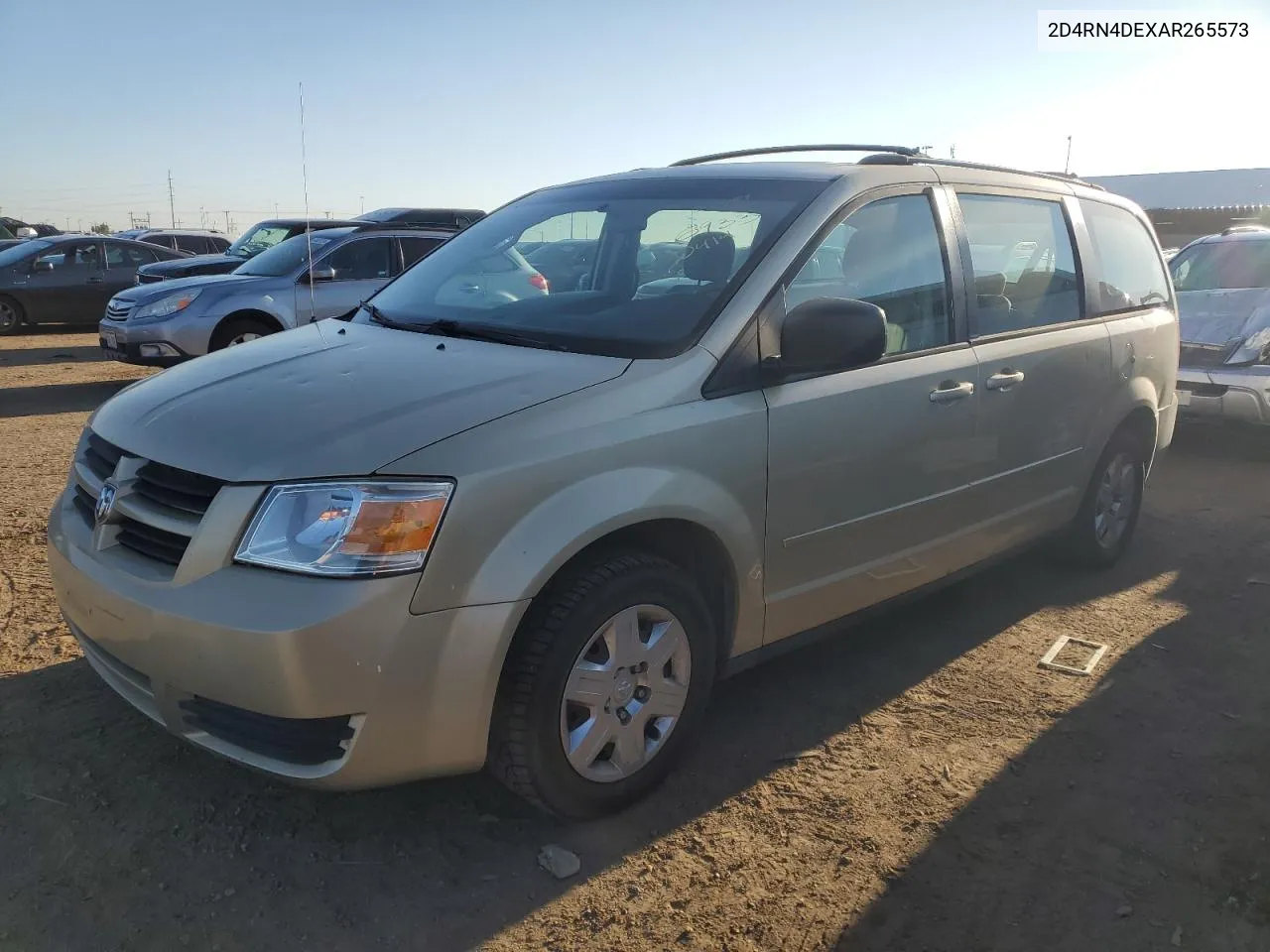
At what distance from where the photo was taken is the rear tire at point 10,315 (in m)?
14.1

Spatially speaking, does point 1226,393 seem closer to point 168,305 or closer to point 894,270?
point 894,270

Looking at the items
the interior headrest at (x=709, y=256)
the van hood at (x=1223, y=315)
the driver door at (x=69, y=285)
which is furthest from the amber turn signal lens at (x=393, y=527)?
the driver door at (x=69, y=285)

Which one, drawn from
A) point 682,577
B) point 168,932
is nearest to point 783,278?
point 682,577

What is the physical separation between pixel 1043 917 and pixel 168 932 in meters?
2.14

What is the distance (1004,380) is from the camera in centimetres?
390

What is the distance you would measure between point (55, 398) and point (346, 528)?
8.48 m

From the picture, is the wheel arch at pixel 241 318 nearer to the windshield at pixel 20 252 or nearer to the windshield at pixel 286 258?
the windshield at pixel 286 258

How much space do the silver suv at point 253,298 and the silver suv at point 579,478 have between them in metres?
5.83

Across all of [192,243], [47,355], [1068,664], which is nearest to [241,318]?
[47,355]

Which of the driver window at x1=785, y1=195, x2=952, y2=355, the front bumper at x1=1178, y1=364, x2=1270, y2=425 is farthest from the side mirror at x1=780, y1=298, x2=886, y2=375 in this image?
the front bumper at x1=1178, y1=364, x2=1270, y2=425

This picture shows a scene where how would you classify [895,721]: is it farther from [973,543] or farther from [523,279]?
[523,279]

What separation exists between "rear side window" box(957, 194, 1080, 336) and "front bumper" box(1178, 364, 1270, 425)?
3725 millimetres

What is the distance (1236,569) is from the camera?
5.23m

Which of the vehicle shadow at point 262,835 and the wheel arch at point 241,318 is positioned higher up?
the wheel arch at point 241,318
